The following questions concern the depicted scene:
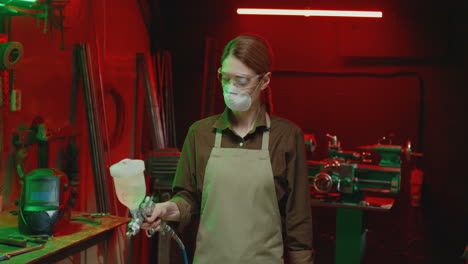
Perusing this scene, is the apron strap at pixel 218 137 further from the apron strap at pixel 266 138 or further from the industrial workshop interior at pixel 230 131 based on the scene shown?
the apron strap at pixel 266 138

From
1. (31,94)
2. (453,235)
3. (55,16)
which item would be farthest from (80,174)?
(453,235)

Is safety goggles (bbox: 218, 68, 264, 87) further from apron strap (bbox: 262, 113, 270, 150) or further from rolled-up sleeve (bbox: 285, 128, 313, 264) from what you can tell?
rolled-up sleeve (bbox: 285, 128, 313, 264)

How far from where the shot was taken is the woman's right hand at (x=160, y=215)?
1.72 m

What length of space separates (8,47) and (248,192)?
1.55 meters

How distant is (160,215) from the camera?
1.78m

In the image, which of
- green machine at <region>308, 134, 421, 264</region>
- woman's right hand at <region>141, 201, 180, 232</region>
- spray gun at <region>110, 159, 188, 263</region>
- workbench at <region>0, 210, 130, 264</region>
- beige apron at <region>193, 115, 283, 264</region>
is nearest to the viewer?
spray gun at <region>110, 159, 188, 263</region>

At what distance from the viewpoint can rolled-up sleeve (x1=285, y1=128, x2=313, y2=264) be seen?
199cm

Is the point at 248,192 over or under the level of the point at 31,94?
under

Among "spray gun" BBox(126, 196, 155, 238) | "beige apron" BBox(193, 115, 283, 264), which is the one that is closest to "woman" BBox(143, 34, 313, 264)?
"beige apron" BBox(193, 115, 283, 264)

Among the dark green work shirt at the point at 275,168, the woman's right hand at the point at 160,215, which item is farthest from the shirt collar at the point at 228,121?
the woman's right hand at the point at 160,215

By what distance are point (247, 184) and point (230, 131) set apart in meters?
0.22

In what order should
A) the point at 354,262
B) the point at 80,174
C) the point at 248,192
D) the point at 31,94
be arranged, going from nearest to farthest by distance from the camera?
the point at 248,192 < the point at 31,94 < the point at 80,174 < the point at 354,262

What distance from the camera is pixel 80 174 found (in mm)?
3781

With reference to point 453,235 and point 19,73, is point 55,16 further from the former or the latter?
point 453,235
